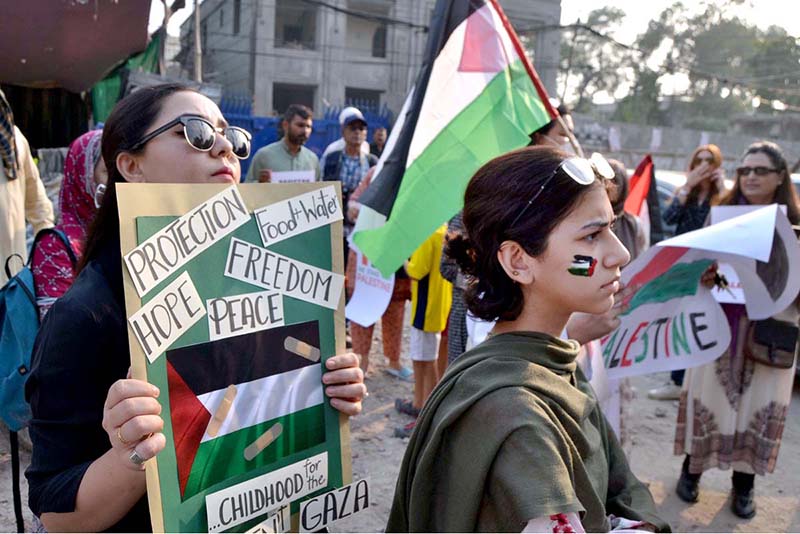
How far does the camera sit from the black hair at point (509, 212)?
4.93ft

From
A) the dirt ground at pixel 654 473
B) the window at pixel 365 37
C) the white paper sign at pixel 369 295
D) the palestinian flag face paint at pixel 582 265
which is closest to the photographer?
the palestinian flag face paint at pixel 582 265

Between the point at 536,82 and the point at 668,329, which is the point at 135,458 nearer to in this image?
the point at 668,329

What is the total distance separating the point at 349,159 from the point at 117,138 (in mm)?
4895

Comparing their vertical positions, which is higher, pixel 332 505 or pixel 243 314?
pixel 243 314

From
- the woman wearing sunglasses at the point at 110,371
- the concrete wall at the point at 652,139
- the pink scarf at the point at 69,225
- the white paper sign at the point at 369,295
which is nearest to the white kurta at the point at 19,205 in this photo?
the pink scarf at the point at 69,225

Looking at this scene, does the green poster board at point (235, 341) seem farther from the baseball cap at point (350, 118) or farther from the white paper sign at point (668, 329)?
the baseball cap at point (350, 118)

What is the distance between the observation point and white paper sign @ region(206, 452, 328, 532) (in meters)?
1.22

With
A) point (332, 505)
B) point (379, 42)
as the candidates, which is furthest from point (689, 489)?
point (379, 42)

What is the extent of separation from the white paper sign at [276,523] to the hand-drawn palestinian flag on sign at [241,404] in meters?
0.10

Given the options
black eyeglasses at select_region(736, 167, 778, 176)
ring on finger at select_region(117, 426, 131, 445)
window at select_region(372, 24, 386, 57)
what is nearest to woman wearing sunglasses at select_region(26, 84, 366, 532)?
ring on finger at select_region(117, 426, 131, 445)

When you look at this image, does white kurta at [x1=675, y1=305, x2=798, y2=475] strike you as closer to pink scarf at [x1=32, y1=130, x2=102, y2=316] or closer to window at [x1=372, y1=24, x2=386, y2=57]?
pink scarf at [x1=32, y1=130, x2=102, y2=316]

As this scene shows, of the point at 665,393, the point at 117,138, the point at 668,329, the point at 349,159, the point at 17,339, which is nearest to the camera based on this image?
the point at 117,138

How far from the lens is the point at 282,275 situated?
53.6 inches

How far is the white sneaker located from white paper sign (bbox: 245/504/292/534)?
489 cm
